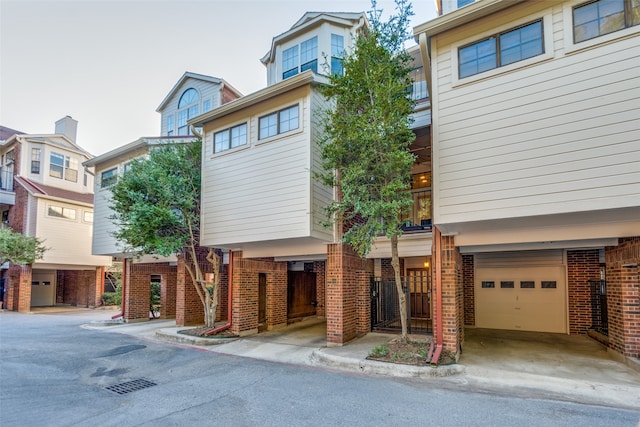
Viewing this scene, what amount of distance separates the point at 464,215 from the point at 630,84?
3236 mm

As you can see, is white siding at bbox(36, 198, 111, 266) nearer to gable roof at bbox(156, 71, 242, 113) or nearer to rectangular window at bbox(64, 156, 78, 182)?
rectangular window at bbox(64, 156, 78, 182)

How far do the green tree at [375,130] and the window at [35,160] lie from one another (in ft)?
73.5

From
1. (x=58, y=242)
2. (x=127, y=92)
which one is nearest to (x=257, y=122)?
(x=127, y=92)

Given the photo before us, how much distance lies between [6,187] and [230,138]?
20.5 meters

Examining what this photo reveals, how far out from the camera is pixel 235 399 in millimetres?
5828

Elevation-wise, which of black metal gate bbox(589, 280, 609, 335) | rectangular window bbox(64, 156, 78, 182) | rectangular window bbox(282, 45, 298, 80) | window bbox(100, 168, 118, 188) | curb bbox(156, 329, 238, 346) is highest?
rectangular window bbox(282, 45, 298, 80)

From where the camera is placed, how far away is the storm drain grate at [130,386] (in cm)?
647

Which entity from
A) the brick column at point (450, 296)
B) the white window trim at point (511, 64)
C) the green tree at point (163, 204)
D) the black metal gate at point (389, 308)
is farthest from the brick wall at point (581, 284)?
the green tree at point (163, 204)

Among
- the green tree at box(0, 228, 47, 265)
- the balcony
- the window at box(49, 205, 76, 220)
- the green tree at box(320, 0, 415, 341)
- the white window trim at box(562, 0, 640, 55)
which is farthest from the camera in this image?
the balcony

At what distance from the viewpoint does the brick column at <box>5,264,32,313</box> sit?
20.1m

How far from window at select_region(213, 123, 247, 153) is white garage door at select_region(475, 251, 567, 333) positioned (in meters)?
8.92

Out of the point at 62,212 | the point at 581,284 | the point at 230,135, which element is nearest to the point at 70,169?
the point at 62,212

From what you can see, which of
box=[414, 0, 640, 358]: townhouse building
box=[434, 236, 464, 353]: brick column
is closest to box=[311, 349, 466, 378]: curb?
box=[434, 236, 464, 353]: brick column

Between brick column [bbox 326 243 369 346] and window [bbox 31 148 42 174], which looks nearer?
brick column [bbox 326 243 369 346]
